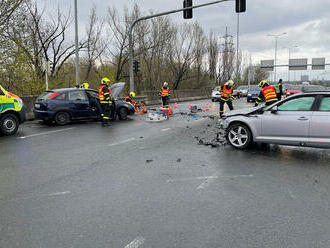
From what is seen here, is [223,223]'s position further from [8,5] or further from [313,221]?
[8,5]

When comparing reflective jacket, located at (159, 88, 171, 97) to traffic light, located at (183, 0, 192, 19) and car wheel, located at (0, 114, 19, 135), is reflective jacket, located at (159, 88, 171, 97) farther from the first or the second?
car wheel, located at (0, 114, 19, 135)

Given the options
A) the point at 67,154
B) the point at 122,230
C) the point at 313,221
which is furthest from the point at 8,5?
the point at 313,221

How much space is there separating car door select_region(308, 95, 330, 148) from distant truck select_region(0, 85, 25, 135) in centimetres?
880

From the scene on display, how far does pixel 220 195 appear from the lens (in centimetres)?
425

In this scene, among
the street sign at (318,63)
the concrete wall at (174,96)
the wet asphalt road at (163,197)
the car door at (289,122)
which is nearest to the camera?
the wet asphalt road at (163,197)

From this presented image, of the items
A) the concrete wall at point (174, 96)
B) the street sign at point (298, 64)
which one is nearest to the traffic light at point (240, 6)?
the concrete wall at point (174, 96)

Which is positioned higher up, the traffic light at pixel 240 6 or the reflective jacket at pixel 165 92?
the traffic light at pixel 240 6

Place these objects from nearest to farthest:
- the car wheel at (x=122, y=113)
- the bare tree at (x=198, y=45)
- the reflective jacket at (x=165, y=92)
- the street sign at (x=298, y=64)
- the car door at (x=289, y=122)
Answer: the car door at (x=289, y=122) < the car wheel at (x=122, y=113) < the reflective jacket at (x=165, y=92) < the bare tree at (x=198, y=45) < the street sign at (x=298, y=64)

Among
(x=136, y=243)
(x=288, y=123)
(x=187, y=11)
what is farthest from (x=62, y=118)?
(x=136, y=243)

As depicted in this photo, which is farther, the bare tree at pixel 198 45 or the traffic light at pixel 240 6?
the bare tree at pixel 198 45

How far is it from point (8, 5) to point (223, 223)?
1536 centimetres

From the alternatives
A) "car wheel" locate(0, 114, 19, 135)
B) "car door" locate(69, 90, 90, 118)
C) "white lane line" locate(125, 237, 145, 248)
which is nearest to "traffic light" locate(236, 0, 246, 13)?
"car door" locate(69, 90, 90, 118)

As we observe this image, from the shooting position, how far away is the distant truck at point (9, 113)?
9289 mm

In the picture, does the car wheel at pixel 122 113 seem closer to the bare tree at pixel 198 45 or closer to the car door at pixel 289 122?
the car door at pixel 289 122
